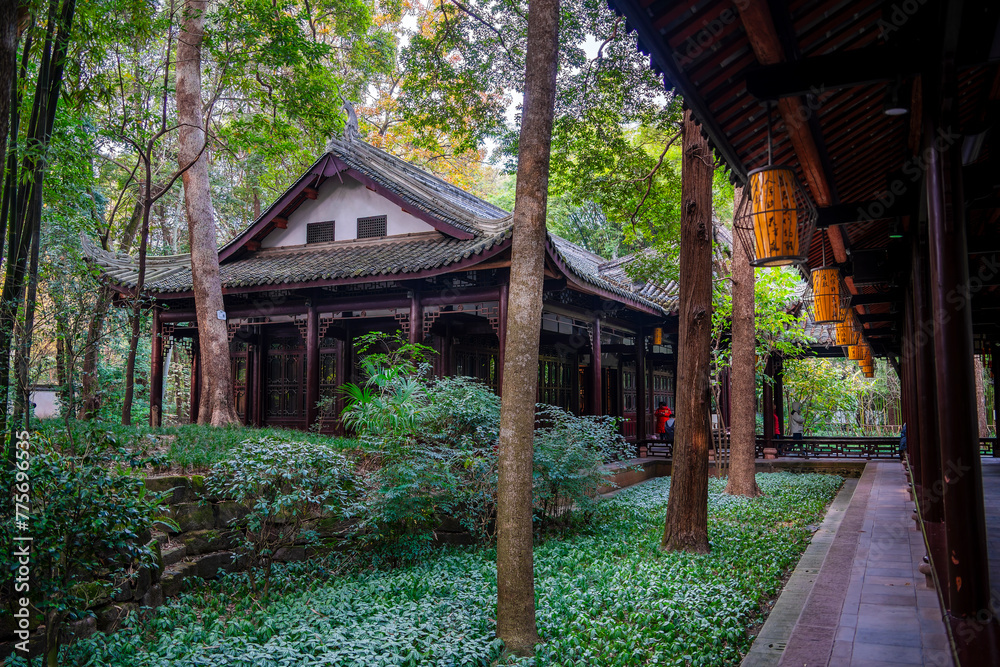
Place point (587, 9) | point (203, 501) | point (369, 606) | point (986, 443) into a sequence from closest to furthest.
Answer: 1. point (369, 606)
2. point (203, 501)
3. point (587, 9)
4. point (986, 443)

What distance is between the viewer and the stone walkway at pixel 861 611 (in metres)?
3.20

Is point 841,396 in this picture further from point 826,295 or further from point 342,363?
point 826,295

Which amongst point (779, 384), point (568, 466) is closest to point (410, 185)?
point (568, 466)

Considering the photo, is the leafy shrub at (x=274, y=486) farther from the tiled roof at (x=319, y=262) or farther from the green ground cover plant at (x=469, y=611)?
the tiled roof at (x=319, y=262)

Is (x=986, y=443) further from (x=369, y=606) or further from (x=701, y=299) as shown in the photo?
(x=369, y=606)

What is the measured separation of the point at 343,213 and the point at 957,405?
10226mm

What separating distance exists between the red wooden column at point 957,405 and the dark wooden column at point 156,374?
1138 centimetres

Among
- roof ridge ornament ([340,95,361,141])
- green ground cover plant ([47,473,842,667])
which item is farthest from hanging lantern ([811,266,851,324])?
roof ridge ornament ([340,95,361,141])

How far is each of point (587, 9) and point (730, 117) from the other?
4.95m

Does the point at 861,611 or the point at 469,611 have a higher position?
the point at 861,611

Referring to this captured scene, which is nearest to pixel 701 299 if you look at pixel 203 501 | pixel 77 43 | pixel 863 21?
pixel 863 21

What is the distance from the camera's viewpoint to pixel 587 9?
26.3 ft

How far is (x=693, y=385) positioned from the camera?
642cm

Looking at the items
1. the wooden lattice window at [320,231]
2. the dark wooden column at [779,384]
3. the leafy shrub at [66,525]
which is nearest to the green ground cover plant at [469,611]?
the leafy shrub at [66,525]
